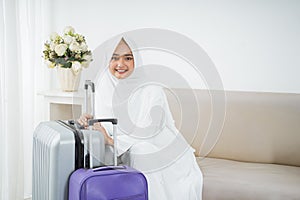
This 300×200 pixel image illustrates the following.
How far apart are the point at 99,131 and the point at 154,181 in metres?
0.35

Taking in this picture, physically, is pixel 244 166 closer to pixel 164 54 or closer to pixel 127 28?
pixel 164 54

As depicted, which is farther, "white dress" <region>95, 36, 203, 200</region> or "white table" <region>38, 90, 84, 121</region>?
"white table" <region>38, 90, 84, 121</region>

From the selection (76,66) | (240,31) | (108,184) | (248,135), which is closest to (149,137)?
(108,184)

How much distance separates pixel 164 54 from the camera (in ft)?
9.02

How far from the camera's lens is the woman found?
184 cm

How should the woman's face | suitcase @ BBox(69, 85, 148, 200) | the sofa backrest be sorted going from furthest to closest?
the sofa backrest < the woman's face < suitcase @ BBox(69, 85, 148, 200)

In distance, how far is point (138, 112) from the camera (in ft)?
5.98

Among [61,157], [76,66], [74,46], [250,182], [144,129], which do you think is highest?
[74,46]

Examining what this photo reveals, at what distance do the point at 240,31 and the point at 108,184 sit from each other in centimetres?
134

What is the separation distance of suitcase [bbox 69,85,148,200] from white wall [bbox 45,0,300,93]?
1098 millimetres

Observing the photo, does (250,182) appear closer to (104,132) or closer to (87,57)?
(104,132)

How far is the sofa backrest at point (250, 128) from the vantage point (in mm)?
2252

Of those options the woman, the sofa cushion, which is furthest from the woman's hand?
the sofa cushion

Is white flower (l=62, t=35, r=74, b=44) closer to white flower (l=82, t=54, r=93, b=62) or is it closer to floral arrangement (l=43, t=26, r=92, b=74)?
floral arrangement (l=43, t=26, r=92, b=74)
